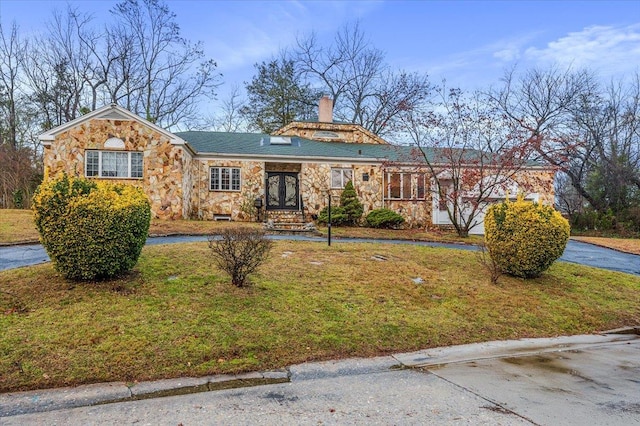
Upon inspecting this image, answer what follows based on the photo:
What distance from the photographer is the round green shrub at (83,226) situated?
5.85 m

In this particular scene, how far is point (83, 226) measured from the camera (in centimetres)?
585

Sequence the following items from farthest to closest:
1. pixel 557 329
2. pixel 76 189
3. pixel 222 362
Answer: pixel 557 329, pixel 76 189, pixel 222 362

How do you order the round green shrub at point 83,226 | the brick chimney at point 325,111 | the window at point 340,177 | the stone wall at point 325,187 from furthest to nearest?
the brick chimney at point 325,111 < the window at point 340,177 < the stone wall at point 325,187 < the round green shrub at point 83,226

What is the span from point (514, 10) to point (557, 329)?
32.9 feet

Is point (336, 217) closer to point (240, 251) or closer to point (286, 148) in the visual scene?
point (286, 148)

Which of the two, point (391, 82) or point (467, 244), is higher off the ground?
point (391, 82)

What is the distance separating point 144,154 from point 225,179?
3.77 m

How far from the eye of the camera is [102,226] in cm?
591

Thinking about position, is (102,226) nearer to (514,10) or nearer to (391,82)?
(514,10)

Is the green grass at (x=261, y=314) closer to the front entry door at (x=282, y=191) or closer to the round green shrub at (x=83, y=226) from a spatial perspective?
the round green shrub at (x=83, y=226)

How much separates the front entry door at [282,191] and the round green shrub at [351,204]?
2383 millimetres

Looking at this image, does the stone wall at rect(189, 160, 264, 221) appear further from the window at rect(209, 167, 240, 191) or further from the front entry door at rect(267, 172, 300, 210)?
the front entry door at rect(267, 172, 300, 210)

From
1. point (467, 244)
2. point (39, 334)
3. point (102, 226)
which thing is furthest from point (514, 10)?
point (39, 334)

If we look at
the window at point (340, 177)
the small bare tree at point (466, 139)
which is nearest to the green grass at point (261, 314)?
the small bare tree at point (466, 139)
